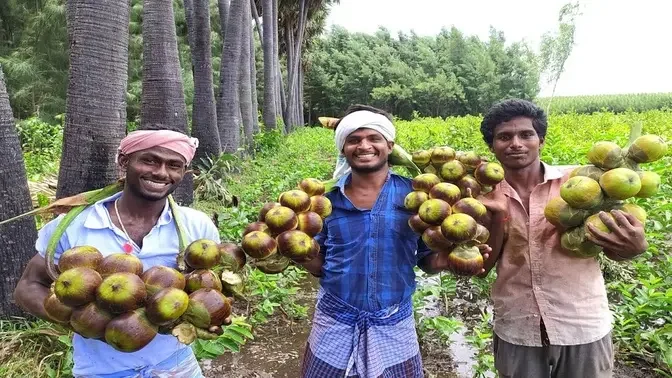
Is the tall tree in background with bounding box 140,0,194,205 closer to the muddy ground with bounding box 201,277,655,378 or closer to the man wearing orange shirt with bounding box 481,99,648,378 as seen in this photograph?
the muddy ground with bounding box 201,277,655,378

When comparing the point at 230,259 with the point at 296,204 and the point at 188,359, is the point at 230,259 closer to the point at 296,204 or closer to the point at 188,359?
the point at 296,204

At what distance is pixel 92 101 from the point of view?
342 cm

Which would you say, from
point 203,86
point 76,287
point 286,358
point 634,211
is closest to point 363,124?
point 634,211

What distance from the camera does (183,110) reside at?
575cm

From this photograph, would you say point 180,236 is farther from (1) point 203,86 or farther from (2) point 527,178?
(1) point 203,86

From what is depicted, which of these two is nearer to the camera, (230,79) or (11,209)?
(11,209)

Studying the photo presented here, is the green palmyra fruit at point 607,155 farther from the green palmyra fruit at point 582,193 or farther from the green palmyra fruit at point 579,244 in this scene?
the green palmyra fruit at point 579,244

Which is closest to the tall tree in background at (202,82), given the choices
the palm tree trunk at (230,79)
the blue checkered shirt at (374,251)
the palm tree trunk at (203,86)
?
the palm tree trunk at (203,86)

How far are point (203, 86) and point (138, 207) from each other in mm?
6583

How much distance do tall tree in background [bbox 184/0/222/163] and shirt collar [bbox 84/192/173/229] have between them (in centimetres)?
631

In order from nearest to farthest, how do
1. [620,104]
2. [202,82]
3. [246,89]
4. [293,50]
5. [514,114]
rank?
[514,114] < [202,82] < [246,89] < [293,50] < [620,104]

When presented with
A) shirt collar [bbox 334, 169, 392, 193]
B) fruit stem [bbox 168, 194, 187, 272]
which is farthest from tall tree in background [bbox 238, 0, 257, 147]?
fruit stem [bbox 168, 194, 187, 272]

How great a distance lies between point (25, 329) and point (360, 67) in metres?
47.4

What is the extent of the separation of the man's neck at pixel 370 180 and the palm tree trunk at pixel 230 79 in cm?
766
